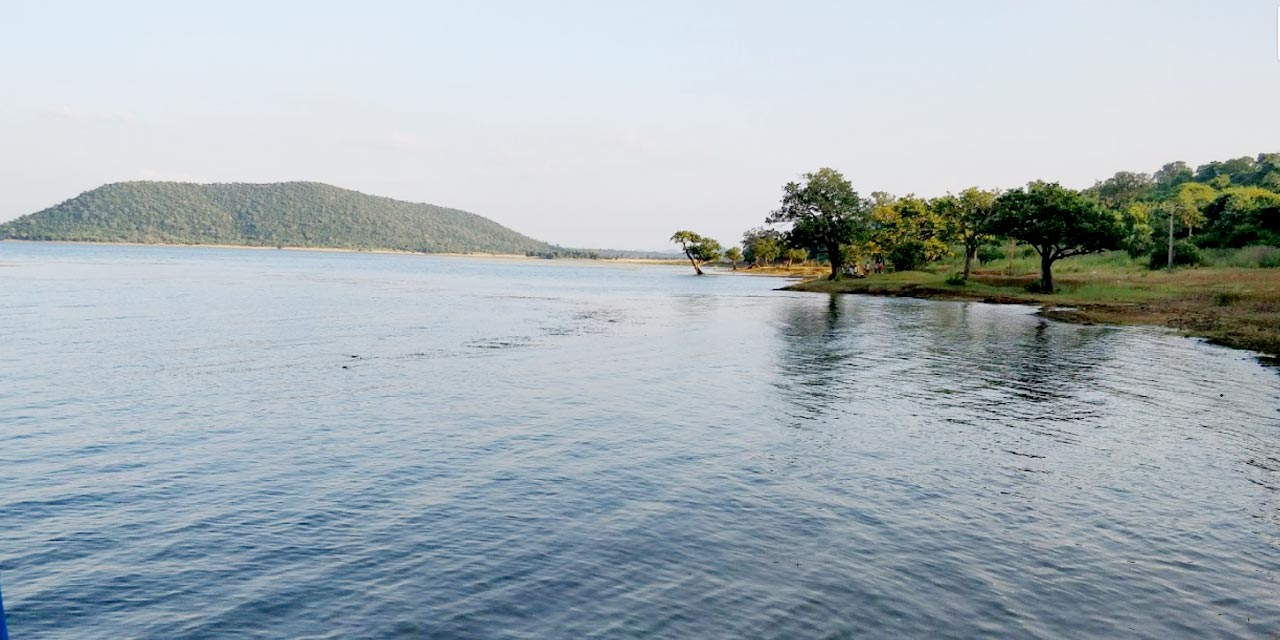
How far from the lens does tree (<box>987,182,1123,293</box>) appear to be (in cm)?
8100

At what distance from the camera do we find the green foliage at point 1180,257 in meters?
94.4

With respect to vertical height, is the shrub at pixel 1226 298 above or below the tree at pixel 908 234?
below

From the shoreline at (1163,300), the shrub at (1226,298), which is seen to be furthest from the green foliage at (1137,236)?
the shrub at (1226,298)

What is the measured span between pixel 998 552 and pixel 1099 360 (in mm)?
32732

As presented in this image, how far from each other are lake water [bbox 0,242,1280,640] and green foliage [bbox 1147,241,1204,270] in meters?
66.6

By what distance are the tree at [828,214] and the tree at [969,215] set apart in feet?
76.6

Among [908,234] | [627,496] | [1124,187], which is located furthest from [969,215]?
[1124,187]

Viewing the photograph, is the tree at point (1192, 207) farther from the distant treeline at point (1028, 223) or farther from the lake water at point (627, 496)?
the lake water at point (627, 496)

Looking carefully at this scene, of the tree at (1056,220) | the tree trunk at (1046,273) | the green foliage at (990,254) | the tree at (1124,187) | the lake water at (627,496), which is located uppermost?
the tree at (1124,187)

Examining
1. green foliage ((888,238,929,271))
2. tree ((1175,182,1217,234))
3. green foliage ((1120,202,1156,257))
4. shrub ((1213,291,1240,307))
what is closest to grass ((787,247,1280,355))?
shrub ((1213,291,1240,307))

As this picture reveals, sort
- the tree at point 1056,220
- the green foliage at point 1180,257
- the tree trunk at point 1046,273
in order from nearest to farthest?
the tree at point 1056,220, the tree trunk at point 1046,273, the green foliage at point 1180,257

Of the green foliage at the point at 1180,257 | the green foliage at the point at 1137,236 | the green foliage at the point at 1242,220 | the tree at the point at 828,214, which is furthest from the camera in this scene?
the tree at the point at 828,214

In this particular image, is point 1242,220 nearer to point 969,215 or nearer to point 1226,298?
point 969,215

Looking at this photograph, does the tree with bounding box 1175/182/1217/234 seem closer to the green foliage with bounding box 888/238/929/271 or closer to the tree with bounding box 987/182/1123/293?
the green foliage with bounding box 888/238/929/271
